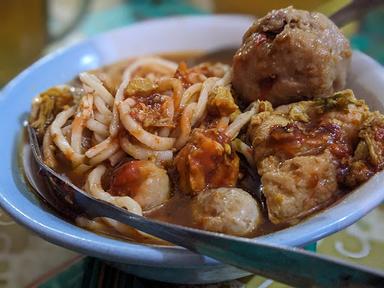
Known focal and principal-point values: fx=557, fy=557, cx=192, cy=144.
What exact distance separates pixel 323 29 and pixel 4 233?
1.26m

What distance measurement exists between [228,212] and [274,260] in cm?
28

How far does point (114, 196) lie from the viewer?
1.58 metres

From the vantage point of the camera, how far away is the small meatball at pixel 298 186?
144 centimetres

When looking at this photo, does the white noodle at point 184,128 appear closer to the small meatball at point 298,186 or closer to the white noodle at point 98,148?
the white noodle at point 98,148

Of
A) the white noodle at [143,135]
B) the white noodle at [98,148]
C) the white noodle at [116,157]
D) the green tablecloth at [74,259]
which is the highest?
the white noodle at [143,135]

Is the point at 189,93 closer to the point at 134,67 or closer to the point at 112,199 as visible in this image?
the point at 112,199

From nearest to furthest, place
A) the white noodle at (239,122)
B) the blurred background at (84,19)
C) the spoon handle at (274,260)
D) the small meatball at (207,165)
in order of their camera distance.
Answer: the spoon handle at (274,260), the small meatball at (207,165), the white noodle at (239,122), the blurred background at (84,19)

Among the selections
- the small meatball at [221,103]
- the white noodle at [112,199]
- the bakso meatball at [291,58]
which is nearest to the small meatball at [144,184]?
the white noodle at [112,199]

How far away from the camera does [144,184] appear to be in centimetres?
155

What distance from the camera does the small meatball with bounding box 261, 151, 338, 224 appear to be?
144 cm

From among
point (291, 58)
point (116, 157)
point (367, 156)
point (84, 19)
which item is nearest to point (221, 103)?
point (291, 58)

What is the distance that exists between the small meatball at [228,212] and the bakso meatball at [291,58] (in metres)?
0.38

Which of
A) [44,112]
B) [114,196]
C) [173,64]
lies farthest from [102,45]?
[114,196]

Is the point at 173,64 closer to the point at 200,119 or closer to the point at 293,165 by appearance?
the point at 200,119
